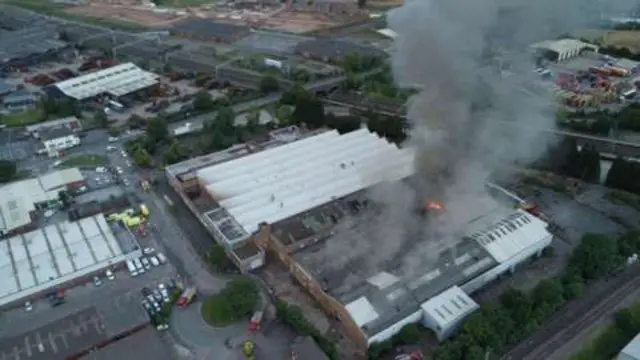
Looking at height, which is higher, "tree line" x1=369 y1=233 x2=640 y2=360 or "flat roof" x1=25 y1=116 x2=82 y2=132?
"tree line" x1=369 y1=233 x2=640 y2=360

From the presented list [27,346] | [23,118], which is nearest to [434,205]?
[27,346]

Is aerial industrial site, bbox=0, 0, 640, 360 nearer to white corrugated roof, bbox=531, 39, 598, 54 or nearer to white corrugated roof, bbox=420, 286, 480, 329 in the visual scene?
white corrugated roof, bbox=420, 286, 480, 329

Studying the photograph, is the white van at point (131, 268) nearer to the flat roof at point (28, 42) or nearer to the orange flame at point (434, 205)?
the orange flame at point (434, 205)

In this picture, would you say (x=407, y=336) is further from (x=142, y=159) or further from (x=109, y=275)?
(x=142, y=159)

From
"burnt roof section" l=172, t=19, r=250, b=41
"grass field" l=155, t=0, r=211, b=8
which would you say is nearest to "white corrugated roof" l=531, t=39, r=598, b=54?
"burnt roof section" l=172, t=19, r=250, b=41

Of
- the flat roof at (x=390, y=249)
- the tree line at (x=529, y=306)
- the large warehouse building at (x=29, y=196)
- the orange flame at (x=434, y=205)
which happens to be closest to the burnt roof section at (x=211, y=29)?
the large warehouse building at (x=29, y=196)

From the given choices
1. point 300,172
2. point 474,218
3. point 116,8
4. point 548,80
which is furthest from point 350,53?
point 116,8

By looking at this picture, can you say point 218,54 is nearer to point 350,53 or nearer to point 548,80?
point 350,53

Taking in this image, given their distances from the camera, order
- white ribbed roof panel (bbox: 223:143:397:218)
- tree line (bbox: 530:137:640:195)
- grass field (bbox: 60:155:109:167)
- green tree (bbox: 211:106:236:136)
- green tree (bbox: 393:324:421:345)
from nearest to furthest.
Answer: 1. green tree (bbox: 393:324:421:345)
2. white ribbed roof panel (bbox: 223:143:397:218)
3. tree line (bbox: 530:137:640:195)
4. grass field (bbox: 60:155:109:167)
5. green tree (bbox: 211:106:236:136)
